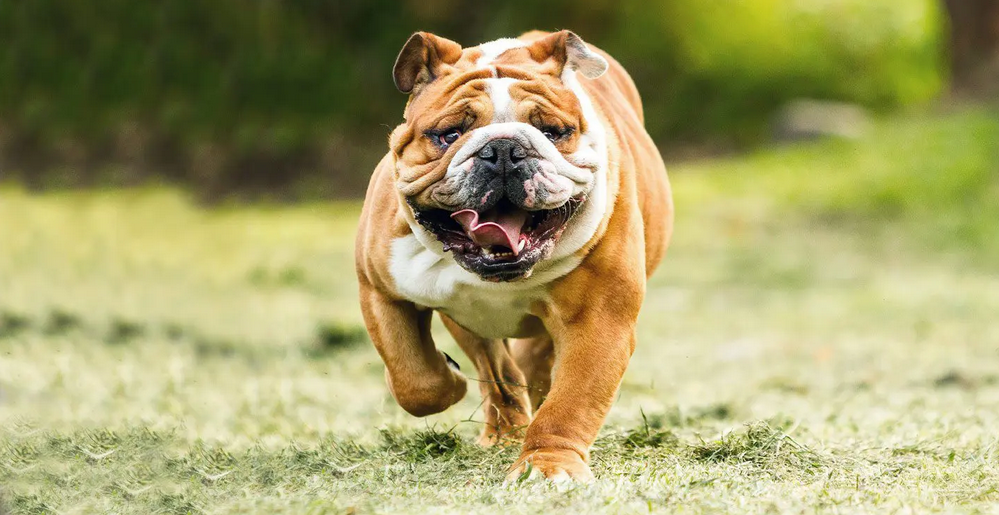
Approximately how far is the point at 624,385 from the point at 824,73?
14.0m

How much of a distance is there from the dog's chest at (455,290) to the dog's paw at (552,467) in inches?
21.8

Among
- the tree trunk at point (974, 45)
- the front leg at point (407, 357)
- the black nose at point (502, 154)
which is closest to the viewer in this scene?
the black nose at point (502, 154)

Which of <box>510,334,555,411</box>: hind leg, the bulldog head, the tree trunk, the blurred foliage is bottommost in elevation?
the blurred foliage

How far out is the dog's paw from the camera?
4.02 metres

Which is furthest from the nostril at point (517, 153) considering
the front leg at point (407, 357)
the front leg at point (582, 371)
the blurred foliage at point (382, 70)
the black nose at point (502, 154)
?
the blurred foliage at point (382, 70)

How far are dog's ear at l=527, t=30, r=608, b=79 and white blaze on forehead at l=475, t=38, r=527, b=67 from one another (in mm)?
100

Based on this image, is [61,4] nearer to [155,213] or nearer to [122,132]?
[122,132]

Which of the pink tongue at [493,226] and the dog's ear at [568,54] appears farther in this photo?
the dog's ear at [568,54]

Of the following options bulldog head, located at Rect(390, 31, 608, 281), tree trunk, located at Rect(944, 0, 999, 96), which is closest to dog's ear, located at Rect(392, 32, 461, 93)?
bulldog head, located at Rect(390, 31, 608, 281)

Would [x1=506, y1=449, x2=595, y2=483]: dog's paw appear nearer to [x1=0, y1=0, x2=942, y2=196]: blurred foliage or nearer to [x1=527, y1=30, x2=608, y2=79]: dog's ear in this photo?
[x1=527, y1=30, x2=608, y2=79]: dog's ear

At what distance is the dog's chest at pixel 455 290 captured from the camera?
14.3 ft

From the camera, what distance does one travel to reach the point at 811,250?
12984 mm

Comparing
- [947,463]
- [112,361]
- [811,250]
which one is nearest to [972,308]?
[811,250]

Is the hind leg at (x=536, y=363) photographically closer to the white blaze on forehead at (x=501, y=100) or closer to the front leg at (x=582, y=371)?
the front leg at (x=582, y=371)
